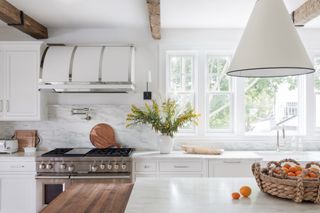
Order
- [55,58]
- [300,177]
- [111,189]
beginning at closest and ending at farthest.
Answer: [300,177] < [111,189] < [55,58]

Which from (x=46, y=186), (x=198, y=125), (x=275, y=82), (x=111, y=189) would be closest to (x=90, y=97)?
(x=46, y=186)

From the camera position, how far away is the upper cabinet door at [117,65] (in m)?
3.91

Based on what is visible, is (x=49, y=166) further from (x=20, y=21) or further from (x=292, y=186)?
(x=292, y=186)

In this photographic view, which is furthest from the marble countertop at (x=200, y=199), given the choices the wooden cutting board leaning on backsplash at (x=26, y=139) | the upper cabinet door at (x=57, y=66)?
the wooden cutting board leaning on backsplash at (x=26, y=139)

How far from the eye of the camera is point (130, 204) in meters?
1.71

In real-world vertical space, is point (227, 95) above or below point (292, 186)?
above

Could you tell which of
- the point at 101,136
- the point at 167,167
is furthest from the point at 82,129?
the point at 167,167

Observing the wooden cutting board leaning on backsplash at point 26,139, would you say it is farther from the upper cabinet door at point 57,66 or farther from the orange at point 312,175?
the orange at point 312,175

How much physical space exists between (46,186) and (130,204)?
251cm

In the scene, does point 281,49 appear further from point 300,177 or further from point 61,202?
point 61,202

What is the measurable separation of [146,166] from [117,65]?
1374 mm

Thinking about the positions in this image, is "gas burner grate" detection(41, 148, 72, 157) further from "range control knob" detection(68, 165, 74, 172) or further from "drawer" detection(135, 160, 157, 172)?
"drawer" detection(135, 160, 157, 172)

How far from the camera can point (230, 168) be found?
3758mm

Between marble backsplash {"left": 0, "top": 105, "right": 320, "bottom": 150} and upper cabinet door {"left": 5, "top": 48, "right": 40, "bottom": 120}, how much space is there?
14.6 inches
